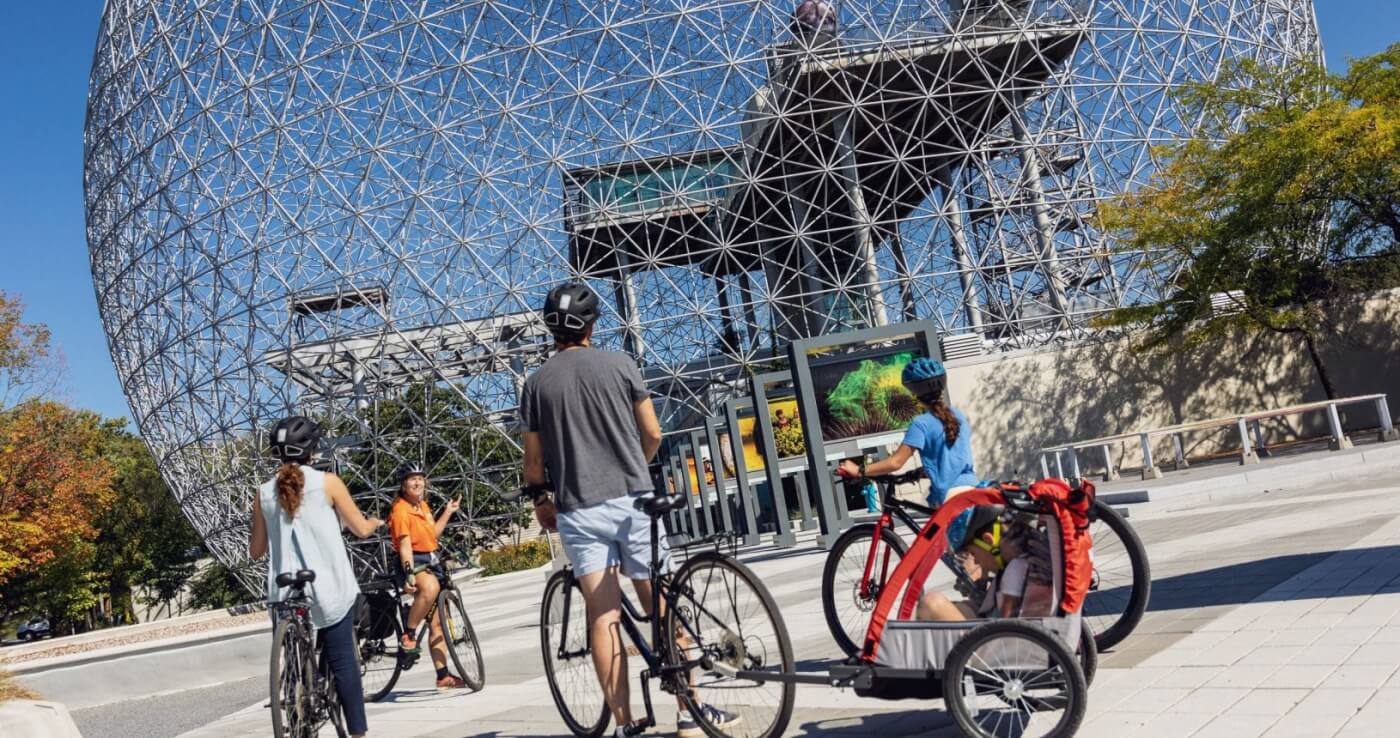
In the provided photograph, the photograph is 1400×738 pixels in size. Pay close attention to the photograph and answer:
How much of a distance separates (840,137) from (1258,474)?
15.7 m

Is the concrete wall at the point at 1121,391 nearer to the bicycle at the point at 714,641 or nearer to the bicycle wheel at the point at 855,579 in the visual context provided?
the bicycle wheel at the point at 855,579

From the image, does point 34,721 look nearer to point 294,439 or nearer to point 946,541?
point 294,439

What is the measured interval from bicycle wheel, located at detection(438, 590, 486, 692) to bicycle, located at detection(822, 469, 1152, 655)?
2.76 metres

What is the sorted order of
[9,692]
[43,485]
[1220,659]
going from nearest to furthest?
1. [1220,659]
2. [9,692]
3. [43,485]

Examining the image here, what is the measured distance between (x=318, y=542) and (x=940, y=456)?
287cm

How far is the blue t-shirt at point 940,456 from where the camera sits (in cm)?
474

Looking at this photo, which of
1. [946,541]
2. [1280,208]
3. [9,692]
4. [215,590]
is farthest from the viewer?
[215,590]

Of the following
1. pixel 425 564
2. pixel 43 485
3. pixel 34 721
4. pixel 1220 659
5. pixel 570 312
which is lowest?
pixel 1220 659

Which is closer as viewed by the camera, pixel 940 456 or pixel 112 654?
pixel 940 456

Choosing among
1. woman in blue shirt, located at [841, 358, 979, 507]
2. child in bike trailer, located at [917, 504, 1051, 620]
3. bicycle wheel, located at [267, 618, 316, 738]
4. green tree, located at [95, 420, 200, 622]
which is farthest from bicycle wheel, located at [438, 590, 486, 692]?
green tree, located at [95, 420, 200, 622]

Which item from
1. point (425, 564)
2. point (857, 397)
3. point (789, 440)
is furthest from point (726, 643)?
point (789, 440)

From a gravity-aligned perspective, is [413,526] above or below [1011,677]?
above

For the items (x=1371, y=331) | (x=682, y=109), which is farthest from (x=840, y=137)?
(x=1371, y=331)

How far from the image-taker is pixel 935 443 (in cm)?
477
